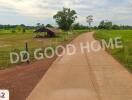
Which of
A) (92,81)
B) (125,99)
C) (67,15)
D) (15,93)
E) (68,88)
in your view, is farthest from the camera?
(67,15)

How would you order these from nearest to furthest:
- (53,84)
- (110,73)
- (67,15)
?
(53,84) → (110,73) → (67,15)

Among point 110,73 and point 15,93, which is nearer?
point 15,93

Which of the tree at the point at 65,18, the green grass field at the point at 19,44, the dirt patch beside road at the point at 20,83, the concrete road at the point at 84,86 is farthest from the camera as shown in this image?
the tree at the point at 65,18

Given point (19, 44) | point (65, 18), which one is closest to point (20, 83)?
point (19, 44)

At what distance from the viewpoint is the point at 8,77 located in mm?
14078

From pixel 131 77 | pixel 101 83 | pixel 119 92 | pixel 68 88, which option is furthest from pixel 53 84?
pixel 131 77

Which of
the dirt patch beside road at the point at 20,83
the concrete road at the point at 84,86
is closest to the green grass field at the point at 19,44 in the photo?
the dirt patch beside road at the point at 20,83

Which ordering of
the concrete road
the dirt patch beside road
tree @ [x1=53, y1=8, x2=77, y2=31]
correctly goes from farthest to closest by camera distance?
tree @ [x1=53, y1=8, x2=77, y2=31], the dirt patch beside road, the concrete road

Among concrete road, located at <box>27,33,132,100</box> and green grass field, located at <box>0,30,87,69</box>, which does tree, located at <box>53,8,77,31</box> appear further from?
concrete road, located at <box>27,33,132,100</box>

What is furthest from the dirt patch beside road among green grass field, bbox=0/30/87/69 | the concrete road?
green grass field, bbox=0/30/87/69

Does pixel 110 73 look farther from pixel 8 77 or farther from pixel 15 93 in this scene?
pixel 15 93

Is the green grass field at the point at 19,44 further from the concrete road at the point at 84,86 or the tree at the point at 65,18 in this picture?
the tree at the point at 65,18

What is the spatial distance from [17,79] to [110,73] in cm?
425

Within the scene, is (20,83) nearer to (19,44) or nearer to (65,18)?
(19,44)
